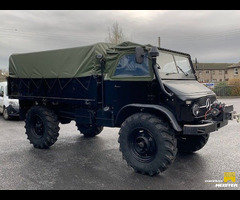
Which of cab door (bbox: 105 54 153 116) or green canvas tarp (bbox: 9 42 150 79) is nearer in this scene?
cab door (bbox: 105 54 153 116)

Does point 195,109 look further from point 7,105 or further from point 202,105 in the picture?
point 7,105

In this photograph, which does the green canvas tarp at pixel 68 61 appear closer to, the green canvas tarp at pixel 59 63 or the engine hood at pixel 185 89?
the green canvas tarp at pixel 59 63

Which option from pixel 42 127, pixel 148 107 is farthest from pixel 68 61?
pixel 148 107

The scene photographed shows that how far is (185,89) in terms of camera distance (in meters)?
5.28

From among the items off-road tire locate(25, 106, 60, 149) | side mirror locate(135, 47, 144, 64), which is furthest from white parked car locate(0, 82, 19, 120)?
side mirror locate(135, 47, 144, 64)

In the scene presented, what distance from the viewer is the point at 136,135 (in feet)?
17.5

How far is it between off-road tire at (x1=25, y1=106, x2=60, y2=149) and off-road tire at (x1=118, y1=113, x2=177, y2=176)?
2.48 m

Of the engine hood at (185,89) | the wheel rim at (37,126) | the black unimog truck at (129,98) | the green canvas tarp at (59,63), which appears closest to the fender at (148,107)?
the black unimog truck at (129,98)

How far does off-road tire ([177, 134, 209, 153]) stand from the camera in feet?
20.7

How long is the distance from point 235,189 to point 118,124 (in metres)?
2.67

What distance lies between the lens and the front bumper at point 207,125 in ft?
15.6

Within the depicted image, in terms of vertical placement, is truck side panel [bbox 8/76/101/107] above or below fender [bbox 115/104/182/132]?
above

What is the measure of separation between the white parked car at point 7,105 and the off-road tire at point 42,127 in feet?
16.9

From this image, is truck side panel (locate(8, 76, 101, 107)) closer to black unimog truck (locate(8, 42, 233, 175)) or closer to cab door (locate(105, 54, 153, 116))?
black unimog truck (locate(8, 42, 233, 175))
